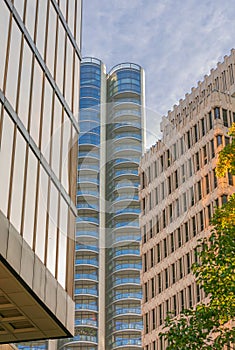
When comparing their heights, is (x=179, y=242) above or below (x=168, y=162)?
below

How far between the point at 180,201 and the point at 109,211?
166 ft

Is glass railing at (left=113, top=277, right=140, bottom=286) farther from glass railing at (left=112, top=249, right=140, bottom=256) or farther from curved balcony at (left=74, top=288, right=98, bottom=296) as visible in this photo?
glass railing at (left=112, top=249, right=140, bottom=256)

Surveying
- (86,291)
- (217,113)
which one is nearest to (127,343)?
(86,291)

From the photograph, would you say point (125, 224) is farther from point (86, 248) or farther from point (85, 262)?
point (85, 262)

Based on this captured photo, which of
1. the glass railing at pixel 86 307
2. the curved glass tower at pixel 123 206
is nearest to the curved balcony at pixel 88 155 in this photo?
the curved glass tower at pixel 123 206

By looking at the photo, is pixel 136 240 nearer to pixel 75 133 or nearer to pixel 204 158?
pixel 204 158

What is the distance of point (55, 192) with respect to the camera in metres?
27.4

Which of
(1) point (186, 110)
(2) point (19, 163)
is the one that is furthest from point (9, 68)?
(1) point (186, 110)

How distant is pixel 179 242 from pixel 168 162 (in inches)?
387

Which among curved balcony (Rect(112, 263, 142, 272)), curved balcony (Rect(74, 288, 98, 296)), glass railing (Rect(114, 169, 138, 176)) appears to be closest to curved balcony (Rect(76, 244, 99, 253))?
curved balcony (Rect(112, 263, 142, 272))

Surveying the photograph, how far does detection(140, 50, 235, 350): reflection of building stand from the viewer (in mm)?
69812

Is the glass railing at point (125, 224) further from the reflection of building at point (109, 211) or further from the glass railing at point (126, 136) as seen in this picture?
the glass railing at point (126, 136)

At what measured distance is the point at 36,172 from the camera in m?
25.5

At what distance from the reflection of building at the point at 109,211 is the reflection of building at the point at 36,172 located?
273ft
